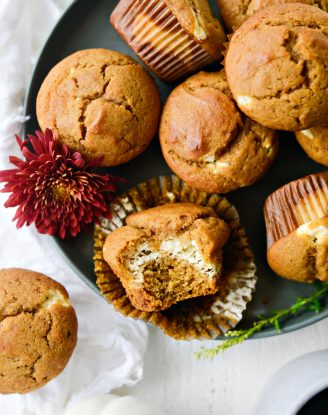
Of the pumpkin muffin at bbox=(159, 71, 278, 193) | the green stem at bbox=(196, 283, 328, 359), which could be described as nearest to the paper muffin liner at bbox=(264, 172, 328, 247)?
the pumpkin muffin at bbox=(159, 71, 278, 193)

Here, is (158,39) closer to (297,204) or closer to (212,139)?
(212,139)

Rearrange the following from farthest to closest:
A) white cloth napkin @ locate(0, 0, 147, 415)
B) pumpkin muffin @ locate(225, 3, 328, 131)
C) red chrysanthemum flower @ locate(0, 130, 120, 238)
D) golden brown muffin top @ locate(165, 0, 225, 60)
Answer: white cloth napkin @ locate(0, 0, 147, 415) → red chrysanthemum flower @ locate(0, 130, 120, 238) → golden brown muffin top @ locate(165, 0, 225, 60) → pumpkin muffin @ locate(225, 3, 328, 131)

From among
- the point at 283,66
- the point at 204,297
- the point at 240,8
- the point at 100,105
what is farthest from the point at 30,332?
the point at 240,8

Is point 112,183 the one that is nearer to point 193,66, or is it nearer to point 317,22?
point 193,66

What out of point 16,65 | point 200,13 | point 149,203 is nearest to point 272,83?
point 200,13

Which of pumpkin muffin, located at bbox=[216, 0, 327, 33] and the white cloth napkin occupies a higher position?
pumpkin muffin, located at bbox=[216, 0, 327, 33]

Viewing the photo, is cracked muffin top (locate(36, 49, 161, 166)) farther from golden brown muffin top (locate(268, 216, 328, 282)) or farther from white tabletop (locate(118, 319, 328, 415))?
white tabletop (locate(118, 319, 328, 415))
